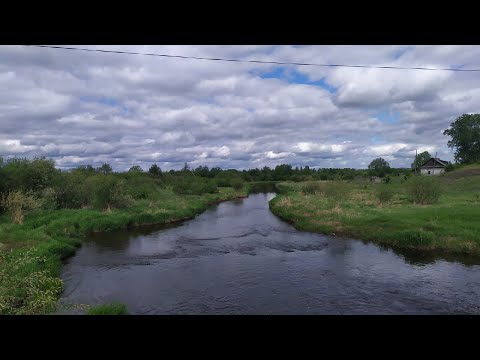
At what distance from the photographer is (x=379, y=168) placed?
96938mm

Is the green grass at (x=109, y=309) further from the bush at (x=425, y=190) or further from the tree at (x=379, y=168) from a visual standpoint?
the tree at (x=379, y=168)

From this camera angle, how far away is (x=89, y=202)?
135 feet

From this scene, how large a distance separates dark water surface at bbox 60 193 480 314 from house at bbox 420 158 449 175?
67.6 meters

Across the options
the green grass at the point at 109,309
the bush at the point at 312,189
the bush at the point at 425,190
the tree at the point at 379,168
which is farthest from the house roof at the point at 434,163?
the green grass at the point at 109,309

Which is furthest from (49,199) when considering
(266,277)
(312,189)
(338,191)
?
(312,189)

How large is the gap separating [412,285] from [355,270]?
3245 millimetres

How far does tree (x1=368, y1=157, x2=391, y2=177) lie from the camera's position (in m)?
93.9

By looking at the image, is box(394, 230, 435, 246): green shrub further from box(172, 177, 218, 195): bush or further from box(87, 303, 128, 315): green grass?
box(172, 177, 218, 195): bush

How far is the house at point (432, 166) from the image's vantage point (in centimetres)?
8288

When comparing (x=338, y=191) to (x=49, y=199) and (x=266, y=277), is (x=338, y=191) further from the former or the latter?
(x=49, y=199)

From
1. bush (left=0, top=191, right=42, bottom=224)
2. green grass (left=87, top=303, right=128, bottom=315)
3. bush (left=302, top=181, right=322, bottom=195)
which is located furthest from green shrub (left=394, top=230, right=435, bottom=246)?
bush (left=302, top=181, right=322, bottom=195)
